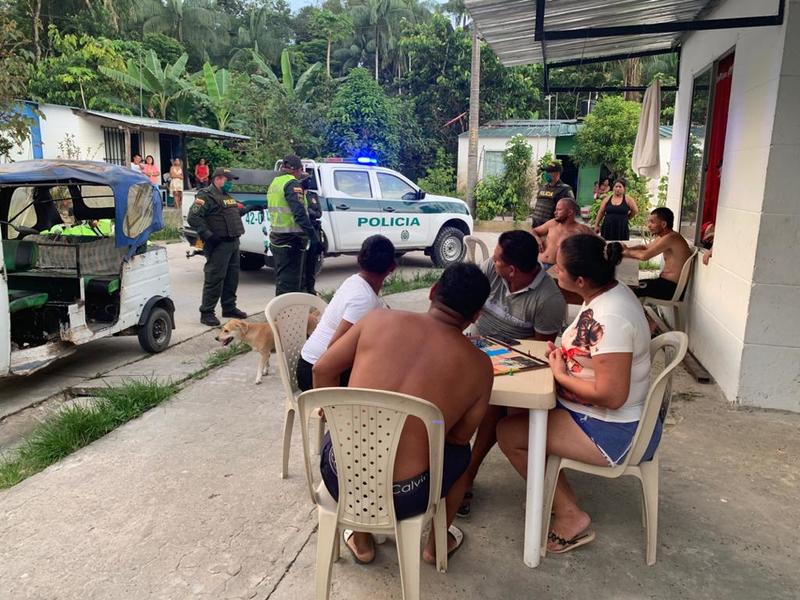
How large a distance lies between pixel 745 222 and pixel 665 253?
142cm

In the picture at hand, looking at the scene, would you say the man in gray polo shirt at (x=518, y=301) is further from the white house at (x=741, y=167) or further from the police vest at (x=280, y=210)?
the police vest at (x=280, y=210)

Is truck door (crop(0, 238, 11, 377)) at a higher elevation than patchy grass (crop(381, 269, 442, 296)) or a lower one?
higher

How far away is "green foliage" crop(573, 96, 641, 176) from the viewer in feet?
56.7

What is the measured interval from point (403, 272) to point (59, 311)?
617 cm

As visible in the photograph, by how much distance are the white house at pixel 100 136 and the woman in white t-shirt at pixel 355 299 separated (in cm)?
1215

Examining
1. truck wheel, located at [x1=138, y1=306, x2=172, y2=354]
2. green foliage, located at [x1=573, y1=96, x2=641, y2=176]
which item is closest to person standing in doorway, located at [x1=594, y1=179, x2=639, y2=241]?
truck wheel, located at [x1=138, y1=306, x2=172, y2=354]

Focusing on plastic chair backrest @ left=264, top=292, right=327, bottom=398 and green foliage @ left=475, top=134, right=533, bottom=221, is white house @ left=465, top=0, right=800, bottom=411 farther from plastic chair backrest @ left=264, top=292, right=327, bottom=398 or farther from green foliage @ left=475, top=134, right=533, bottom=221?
green foliage @ left=475, top=134, right=533, bottom=221

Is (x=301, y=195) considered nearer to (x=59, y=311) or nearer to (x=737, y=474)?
(x=59, y=311)

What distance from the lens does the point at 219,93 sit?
20.1m

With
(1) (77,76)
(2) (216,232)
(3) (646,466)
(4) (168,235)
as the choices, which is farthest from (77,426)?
(1) (77,76)

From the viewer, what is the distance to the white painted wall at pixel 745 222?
396 centimetres

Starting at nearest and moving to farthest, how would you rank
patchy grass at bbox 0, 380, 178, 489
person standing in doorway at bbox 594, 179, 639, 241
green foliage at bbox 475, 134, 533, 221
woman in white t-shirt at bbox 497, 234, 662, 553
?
woman in white t-shirt at bbox 497, 234, 662, 553, patchy grass at bbox 0, 380, 178, 489, person standing in doorway at bbox 594, 179, 639, 241, green foliage at bbox 475, 134, 533, 221

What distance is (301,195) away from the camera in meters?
6.81

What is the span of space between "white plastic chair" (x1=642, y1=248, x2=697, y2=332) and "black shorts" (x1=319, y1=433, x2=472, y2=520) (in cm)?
387
